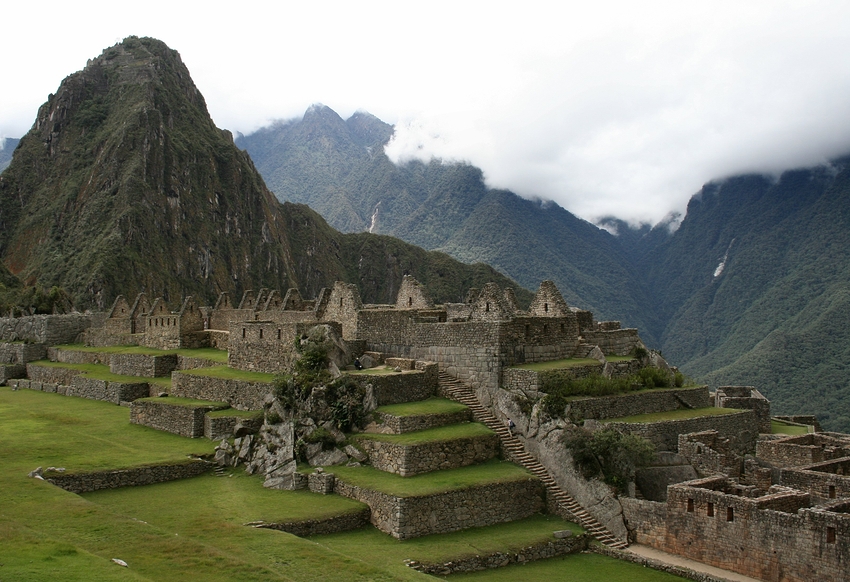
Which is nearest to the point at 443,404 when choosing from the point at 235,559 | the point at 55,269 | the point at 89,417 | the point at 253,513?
the point at 253,513

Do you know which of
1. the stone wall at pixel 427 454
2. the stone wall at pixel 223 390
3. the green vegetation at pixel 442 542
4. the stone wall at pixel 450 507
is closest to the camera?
the green vegetation at pixel 442 542

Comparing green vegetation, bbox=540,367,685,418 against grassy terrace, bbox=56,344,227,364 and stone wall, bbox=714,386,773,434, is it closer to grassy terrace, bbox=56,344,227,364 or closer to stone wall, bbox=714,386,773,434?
stone wall, bbox=714,386,773,434

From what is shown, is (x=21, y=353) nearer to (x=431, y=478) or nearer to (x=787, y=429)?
(x=431, y=478)

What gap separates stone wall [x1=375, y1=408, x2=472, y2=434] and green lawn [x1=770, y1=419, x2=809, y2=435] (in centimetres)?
1574

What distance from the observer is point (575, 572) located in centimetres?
1688

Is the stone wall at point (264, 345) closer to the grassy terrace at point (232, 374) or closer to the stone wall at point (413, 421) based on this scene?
the grassy terrace at point (232, 374)

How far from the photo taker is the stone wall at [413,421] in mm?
20759

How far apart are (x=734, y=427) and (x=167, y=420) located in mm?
18621

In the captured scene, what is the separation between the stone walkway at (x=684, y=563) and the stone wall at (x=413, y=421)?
591 cm

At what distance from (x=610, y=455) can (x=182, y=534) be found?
35.3ft

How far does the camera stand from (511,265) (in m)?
95.2

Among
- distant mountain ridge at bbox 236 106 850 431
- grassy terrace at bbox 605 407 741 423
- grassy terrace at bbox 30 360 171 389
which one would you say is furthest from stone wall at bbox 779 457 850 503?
distant mountain ridge at bbox 236 106 850 431

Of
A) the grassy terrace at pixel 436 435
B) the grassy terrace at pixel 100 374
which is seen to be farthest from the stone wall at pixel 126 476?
the grassy terrace at pixel 100 374

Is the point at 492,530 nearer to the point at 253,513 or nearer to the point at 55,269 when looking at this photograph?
the point at 253,513
